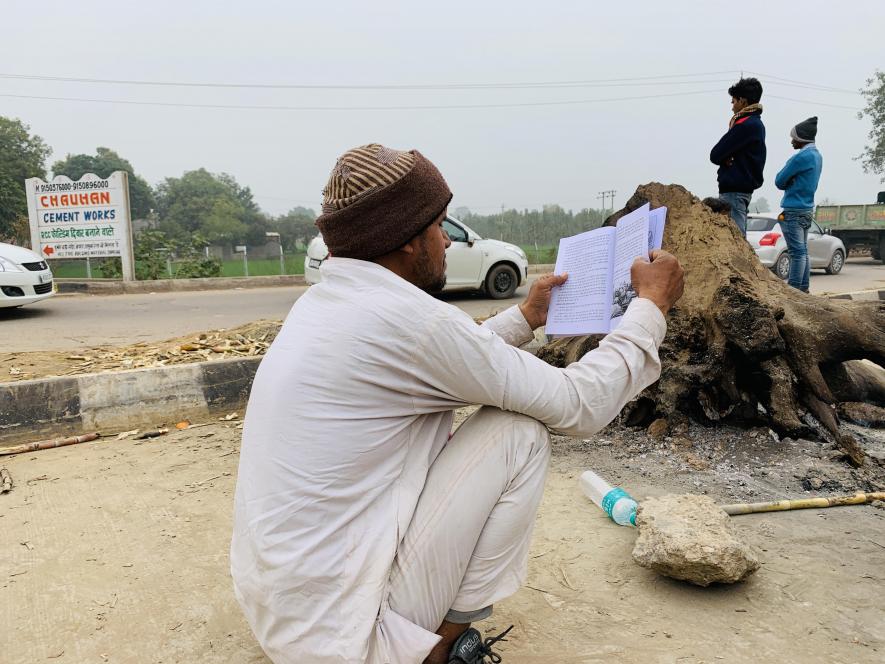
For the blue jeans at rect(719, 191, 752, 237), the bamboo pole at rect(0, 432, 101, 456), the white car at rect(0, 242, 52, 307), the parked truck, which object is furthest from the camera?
the parked truck

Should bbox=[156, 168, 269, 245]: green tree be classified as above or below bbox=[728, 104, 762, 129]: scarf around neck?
above

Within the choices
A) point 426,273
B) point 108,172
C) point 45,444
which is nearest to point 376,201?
point 426,273

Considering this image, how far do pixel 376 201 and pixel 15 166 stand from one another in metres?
42.0

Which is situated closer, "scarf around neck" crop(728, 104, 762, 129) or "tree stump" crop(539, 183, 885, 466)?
"tree stump" crop(539, 183, 885, 466)

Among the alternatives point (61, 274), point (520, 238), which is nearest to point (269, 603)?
point (61, 274)

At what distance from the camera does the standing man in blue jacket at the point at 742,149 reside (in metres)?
5.34

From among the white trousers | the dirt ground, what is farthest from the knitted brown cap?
the dirt ground

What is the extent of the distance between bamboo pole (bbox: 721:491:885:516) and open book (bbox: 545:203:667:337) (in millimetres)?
1136

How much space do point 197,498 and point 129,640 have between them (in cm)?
105

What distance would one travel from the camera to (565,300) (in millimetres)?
2121

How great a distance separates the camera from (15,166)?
35625 millimetres

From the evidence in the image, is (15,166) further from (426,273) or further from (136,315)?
(426,273)

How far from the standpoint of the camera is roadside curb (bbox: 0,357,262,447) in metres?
3.86

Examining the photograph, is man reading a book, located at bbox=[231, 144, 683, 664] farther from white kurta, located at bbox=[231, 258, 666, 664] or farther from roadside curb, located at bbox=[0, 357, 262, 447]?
roadside curb, located at bbox=[0, 357, 262, 447]
